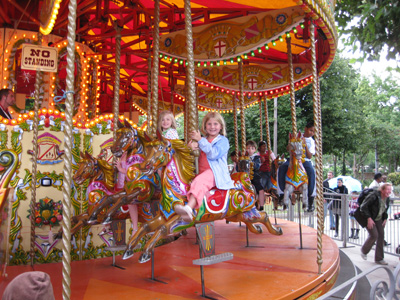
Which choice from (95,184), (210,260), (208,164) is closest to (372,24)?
(208,164)

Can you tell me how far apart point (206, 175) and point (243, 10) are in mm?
4664

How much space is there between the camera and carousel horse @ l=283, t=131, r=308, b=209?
5.44 m

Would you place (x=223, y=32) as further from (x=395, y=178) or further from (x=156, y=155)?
(x=395, y=178)

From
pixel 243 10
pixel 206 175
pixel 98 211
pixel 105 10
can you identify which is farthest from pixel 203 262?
pixel 105 10

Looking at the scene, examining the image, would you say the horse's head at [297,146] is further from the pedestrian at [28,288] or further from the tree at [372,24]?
the pedestrian at [28,288]

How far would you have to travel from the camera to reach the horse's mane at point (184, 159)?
383 centimetres

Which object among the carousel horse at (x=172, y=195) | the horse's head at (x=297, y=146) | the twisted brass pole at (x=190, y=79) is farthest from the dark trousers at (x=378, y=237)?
the twisted brass pole at (x=190, y=79)

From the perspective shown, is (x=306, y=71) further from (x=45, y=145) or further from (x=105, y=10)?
(x=45, y=145)

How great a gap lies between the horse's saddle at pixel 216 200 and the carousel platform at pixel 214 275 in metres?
0.85

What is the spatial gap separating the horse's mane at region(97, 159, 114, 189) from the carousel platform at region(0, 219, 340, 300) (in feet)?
3.83

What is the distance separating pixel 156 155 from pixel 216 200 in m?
0.86

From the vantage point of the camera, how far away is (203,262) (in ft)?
11.1

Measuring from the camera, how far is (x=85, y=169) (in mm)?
4867

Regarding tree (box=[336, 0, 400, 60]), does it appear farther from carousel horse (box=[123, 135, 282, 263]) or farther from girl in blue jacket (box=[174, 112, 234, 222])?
carousel horse (box=[123, 135, 282, 263])
